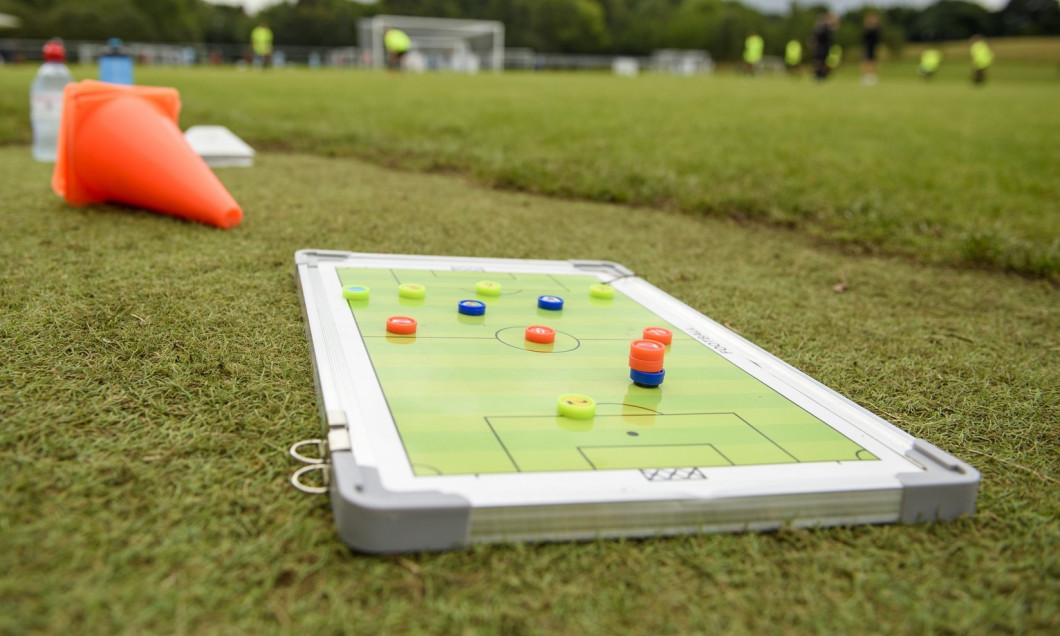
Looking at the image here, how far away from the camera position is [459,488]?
0.91m

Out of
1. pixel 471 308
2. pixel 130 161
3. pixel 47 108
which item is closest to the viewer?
pixel 471 308

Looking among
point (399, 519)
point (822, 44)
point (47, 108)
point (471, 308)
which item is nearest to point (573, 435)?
point (399, 519)

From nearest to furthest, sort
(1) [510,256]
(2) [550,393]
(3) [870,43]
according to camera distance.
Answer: (2) [550,393] < (1) [510,256] < (3) [870,43]

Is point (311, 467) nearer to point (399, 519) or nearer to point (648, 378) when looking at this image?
point (399, 519)

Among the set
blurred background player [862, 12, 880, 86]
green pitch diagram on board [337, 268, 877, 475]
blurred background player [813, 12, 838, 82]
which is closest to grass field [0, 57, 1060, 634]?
green pitch diagram on board [337, 268, 877, 475]

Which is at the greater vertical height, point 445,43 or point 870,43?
point 445,43

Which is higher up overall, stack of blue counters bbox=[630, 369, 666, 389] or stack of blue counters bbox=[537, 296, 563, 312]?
stack of blue counters bbox=[537, 296, 563, 312]

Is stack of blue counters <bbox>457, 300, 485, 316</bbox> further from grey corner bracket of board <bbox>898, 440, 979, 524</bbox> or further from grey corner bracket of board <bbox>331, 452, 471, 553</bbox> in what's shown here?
grey corner bracket of board <bbox>898, 440, 979, 524</bbox>

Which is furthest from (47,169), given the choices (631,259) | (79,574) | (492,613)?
(492,613)

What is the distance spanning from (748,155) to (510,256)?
7.33 ft

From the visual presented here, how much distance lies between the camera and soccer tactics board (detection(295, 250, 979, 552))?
906 mm

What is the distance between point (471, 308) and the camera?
5.44 feet

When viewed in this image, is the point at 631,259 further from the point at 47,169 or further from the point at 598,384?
the point at 47,169

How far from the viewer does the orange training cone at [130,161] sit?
2.28 m
